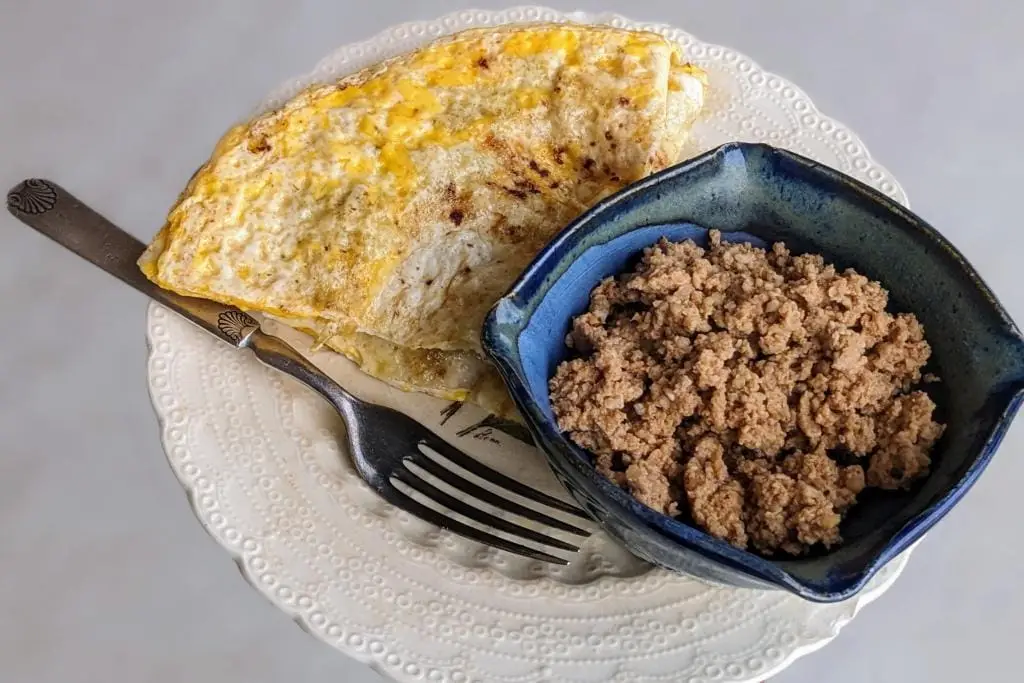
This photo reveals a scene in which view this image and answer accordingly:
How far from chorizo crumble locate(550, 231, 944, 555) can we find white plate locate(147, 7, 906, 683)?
29 centimetres

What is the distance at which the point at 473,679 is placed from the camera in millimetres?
1509

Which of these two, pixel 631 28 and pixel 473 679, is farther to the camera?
pixel 631 28

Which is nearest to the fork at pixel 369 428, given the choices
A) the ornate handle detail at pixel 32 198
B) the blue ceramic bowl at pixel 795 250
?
the ornate handle detail at pixel 32 198

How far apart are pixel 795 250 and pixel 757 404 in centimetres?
40

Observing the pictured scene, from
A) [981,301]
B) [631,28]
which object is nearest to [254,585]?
[981,301]

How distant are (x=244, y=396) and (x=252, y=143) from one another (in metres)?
0.48

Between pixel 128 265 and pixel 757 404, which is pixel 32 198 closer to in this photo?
pixel 128 265

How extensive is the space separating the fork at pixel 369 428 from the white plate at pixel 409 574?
4 centimetres

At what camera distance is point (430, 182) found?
68.5 inches

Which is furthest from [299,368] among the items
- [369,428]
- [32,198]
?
[32,198]

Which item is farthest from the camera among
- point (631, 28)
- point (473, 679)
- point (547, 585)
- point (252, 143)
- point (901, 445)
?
point (631, 28)

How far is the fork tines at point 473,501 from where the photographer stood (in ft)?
5.46

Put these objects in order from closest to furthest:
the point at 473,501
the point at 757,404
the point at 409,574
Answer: the point at 757,404 < the point at 409,574 < the point at 473,501

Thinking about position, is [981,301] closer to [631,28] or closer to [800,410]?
[800,410]
